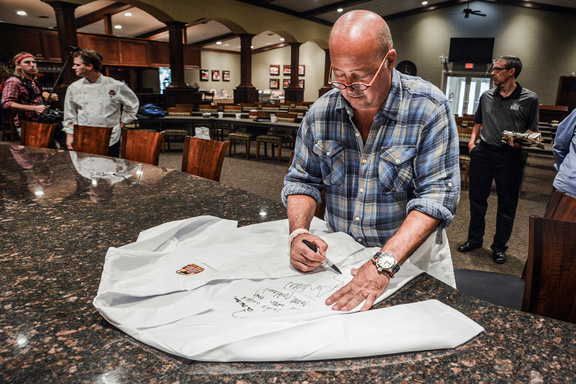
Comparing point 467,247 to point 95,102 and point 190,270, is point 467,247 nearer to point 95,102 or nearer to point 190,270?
point 190,270

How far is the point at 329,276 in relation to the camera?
35.1 inches

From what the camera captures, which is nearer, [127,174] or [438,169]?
[438,169]

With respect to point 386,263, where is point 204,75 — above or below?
above

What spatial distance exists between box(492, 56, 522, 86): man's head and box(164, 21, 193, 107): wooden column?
24.7 ft

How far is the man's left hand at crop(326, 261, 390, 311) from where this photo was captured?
0.76 m

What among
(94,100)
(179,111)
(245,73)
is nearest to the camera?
(94,100)

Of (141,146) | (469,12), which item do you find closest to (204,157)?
(141,146)

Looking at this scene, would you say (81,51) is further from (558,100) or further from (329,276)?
(558,100)

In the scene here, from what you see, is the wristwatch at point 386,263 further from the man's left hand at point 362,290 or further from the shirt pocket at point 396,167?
the shirt pocket at point 396,167

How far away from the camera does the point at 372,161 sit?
3.79 feet

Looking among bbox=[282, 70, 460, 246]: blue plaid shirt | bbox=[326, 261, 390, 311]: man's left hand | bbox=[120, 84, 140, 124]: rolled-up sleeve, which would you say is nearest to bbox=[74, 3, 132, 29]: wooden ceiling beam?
bbox=[120, 84, 140, 124]: rolled-up sleeve

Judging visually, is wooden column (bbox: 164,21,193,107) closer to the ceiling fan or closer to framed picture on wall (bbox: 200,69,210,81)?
framed picture on wall (bbox: 200,69,210,81)

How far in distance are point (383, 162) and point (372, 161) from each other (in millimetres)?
38

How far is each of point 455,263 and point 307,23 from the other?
36.8ft
